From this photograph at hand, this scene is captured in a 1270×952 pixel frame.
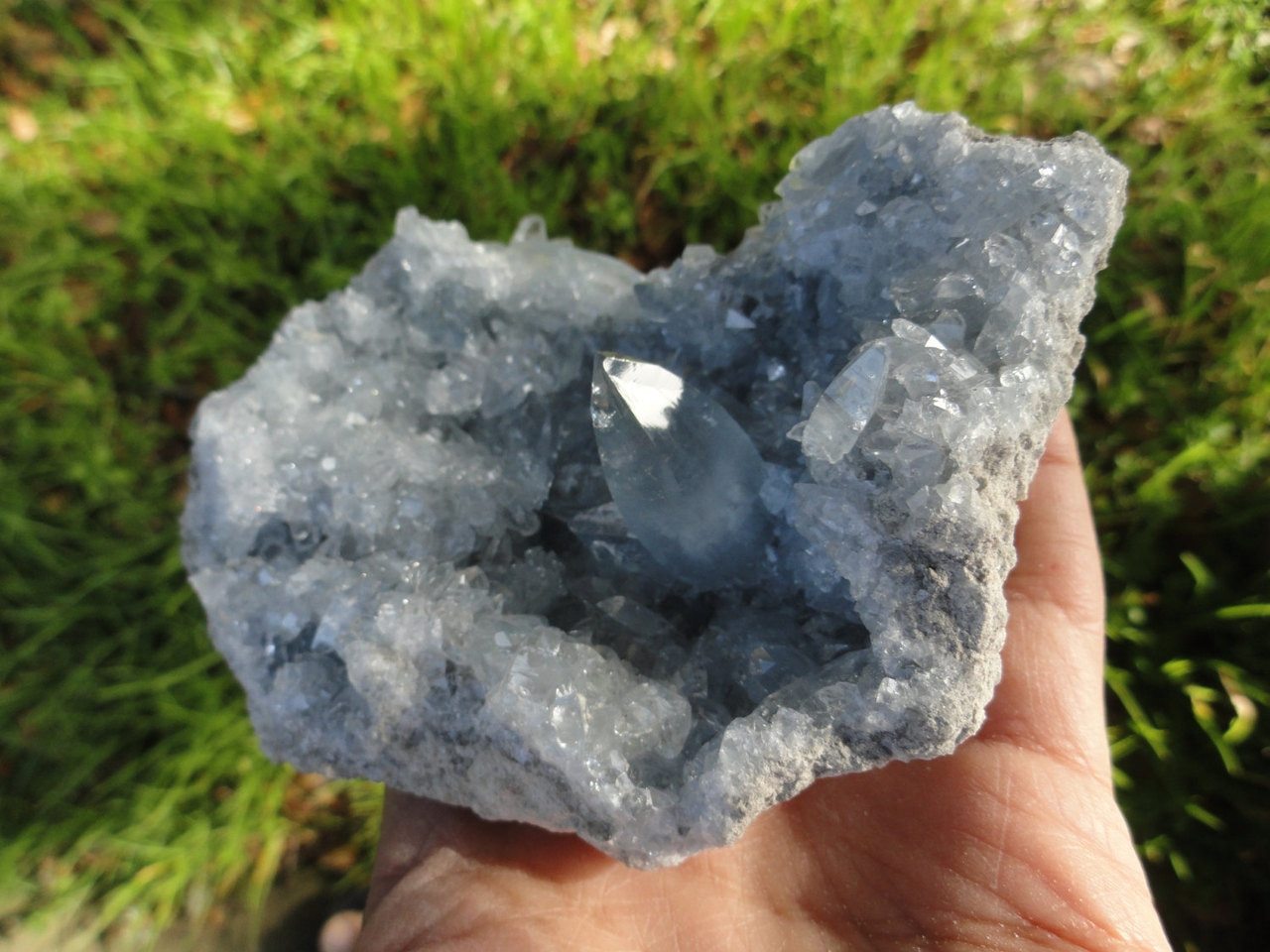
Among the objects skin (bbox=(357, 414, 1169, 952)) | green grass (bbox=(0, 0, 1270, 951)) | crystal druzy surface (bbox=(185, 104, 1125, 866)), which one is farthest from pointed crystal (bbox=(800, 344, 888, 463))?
green grass (bbox=(0, 0, 1270, 951))

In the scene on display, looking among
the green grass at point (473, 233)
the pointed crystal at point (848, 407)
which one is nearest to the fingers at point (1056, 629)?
the green grass at point (473, 233)

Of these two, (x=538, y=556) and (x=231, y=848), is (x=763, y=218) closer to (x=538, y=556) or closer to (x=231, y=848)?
(x=538, y=556)

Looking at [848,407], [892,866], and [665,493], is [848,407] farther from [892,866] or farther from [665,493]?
[892,866]

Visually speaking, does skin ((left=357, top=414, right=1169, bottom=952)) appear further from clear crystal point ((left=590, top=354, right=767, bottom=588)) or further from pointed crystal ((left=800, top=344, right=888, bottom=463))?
pointed crystal ((left=800, top=344, right=888, bottom=463))

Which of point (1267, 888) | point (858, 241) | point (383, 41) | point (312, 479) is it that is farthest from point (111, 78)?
point (1267, 888)

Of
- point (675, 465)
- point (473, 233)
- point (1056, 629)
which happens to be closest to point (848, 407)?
point (675, 465)

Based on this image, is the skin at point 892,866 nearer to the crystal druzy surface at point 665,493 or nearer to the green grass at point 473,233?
the crystal druzy surface at point 665,493

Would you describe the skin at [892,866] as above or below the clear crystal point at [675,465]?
below
